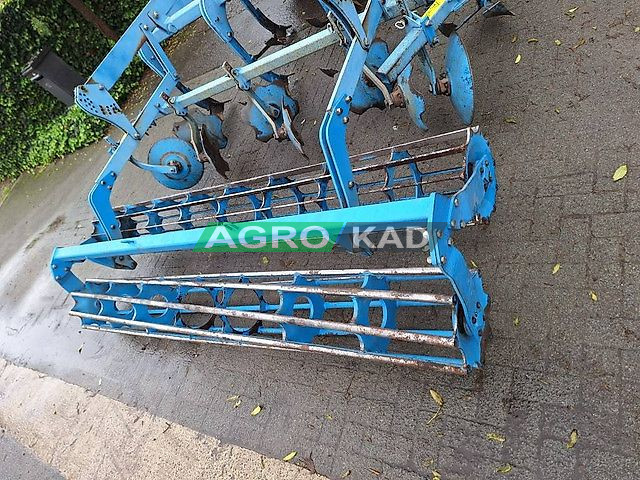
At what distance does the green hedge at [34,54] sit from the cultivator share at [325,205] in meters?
3.20

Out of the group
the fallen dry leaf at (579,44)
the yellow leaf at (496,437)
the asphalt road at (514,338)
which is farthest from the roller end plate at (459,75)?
the yellow leaf at (496,437)

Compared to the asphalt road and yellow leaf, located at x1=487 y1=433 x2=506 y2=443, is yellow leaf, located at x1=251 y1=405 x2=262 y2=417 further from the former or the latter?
yellow leaf, located at x1=487 y1=433 x2=506 y2=443

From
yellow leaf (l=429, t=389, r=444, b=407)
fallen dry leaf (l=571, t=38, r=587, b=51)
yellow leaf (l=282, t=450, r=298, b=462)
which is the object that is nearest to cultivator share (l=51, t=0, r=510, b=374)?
yellow leaf (l=429, t=389, r=444, b=407)

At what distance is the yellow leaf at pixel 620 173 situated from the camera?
2.67 metres

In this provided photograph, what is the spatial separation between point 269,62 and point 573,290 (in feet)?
7.85

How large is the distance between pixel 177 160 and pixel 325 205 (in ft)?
5.24

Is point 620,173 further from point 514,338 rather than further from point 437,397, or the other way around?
point 437,397

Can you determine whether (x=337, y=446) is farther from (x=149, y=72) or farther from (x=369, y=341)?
(x=149, y=72)

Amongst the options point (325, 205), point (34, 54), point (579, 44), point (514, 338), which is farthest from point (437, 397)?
point (34, 54)

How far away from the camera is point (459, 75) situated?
125 inches

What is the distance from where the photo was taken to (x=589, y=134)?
293cm

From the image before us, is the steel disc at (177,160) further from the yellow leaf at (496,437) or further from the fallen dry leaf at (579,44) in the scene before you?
the yellow leaf at (496,437)

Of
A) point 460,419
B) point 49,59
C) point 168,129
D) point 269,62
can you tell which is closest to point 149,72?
point 49,59

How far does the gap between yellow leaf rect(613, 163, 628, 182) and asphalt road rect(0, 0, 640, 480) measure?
23 mm
